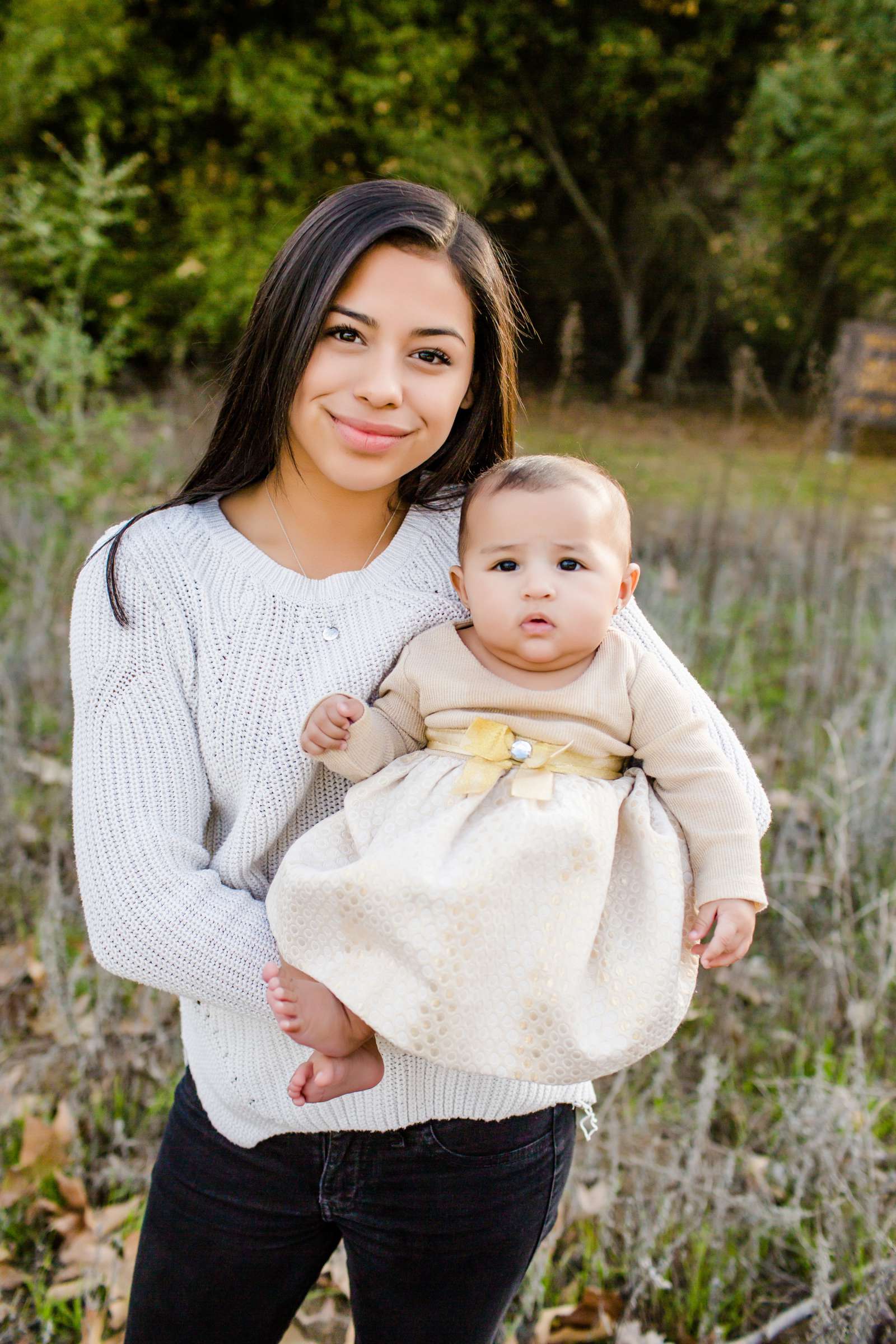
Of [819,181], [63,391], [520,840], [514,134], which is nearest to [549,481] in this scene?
[520,840]

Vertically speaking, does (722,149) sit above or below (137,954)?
above

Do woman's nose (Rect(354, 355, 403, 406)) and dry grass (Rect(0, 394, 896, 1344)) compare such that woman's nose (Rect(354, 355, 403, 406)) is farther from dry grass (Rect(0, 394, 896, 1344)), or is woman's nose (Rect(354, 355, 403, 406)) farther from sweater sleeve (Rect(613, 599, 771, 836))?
dry grass (Rect(0, 394, 896, 1344))

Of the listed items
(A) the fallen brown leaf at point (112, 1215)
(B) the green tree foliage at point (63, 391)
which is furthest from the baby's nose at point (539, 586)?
(B) the green tree foliage at point (63, 391)

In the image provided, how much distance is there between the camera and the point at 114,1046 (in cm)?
214

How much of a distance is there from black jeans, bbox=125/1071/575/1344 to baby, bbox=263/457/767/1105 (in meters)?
0.21

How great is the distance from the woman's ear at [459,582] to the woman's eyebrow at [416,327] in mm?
270

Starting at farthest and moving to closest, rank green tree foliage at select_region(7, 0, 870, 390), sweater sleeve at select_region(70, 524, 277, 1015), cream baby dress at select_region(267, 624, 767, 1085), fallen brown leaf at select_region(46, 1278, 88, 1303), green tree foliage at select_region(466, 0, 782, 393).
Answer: green tree foliage at select_region(466, 0, 782, 393) → green tree foliage at select_region(7, 0, 870, 390) → fallen brown leaf at select_region(46, 1278, 88, 1303) → sweater sleeve at select_region(70, 524, 277, 1015) → cream baby dress at select_region(267, 624, 767, 1085)

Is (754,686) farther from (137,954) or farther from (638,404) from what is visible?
(638,404)

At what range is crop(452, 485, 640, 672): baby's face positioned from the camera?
1.17 m

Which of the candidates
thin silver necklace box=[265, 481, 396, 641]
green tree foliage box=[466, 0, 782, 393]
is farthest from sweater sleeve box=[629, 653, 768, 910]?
green tree foliage box=[466, 0, 782, 393]

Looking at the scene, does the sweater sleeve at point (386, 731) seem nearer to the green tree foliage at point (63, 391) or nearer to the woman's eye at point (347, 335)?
the woman's eye at point (347, 335)

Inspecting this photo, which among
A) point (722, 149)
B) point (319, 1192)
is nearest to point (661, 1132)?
point (319, 1192)

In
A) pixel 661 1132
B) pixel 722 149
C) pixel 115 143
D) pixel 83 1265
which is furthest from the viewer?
pixel 722 149

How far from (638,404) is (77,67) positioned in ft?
16.6
